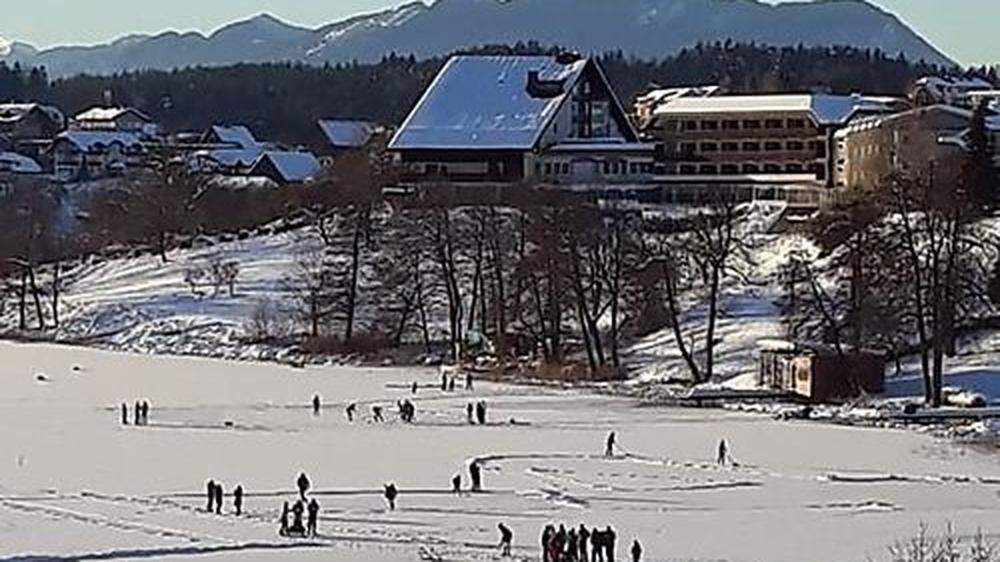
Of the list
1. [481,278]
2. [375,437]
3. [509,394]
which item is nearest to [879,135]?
[481,278]

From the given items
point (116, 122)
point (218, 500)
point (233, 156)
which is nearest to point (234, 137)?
point (233, 156)

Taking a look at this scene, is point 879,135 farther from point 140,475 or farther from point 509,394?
point 140,475

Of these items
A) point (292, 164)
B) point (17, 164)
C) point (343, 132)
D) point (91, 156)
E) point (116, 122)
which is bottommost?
point (292, 164)

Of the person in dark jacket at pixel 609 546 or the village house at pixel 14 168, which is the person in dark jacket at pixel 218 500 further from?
the village house at pixel 14 168

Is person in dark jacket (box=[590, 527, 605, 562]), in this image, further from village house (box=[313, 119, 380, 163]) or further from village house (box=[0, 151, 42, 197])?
village house (box=[313, 119, 380, 163])

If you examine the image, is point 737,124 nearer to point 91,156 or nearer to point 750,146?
point 750,146

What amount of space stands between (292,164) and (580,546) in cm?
10430

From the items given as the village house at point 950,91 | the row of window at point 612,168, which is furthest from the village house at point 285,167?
the village house at point 950,91

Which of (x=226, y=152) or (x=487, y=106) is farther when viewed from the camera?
(x=226, y=152)

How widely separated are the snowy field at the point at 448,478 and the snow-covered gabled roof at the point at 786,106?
4564 centimetres

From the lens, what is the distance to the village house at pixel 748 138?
10012 centimetres

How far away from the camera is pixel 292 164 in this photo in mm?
131875

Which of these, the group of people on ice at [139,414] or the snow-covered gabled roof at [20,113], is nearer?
the group of people on ice at [139,414]

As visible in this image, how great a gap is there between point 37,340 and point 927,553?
192 ft
